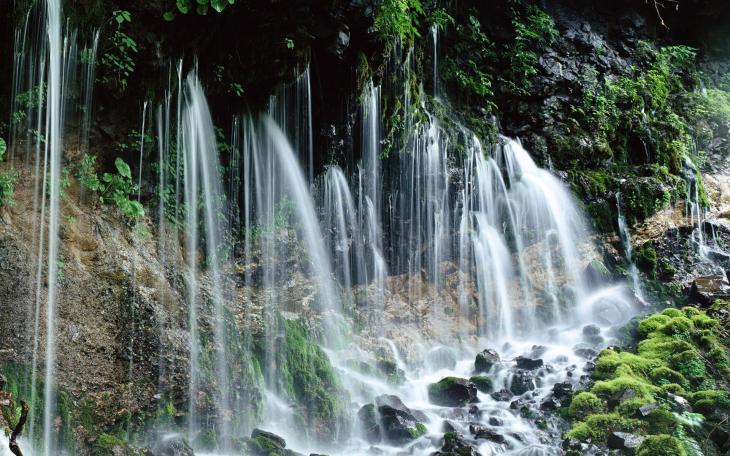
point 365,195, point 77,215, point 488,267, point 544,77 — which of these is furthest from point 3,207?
point 544,77

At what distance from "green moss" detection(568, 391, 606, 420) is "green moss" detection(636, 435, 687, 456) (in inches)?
50.8

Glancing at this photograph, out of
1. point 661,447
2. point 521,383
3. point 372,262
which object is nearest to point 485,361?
point 521,383

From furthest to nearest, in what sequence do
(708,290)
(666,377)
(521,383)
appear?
1. (708,290)
2. (521,383)
3. (666,377)

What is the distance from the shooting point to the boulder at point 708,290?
1216cm

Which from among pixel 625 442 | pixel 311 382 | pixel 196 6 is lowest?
pixel 625 442

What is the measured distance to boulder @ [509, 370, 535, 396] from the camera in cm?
991

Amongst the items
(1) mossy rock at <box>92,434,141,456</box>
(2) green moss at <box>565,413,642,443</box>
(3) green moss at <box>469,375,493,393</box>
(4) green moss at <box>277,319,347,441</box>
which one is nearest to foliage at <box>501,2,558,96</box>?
(3) green moss at <box>469,375,493,393</box>

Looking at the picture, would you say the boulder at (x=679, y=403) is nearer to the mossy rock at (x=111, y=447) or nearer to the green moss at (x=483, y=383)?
the green moss at (x=483, y=383)

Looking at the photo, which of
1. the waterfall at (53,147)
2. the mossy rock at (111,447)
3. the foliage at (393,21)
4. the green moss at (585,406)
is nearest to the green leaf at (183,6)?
the waterfall at (53,147)

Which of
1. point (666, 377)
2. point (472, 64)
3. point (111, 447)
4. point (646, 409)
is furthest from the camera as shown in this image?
point (472, 64)

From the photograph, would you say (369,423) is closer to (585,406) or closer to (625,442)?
(585,406)

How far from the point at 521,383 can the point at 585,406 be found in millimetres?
1318

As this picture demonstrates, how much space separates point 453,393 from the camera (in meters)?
9.74

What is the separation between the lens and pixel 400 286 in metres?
12.3
